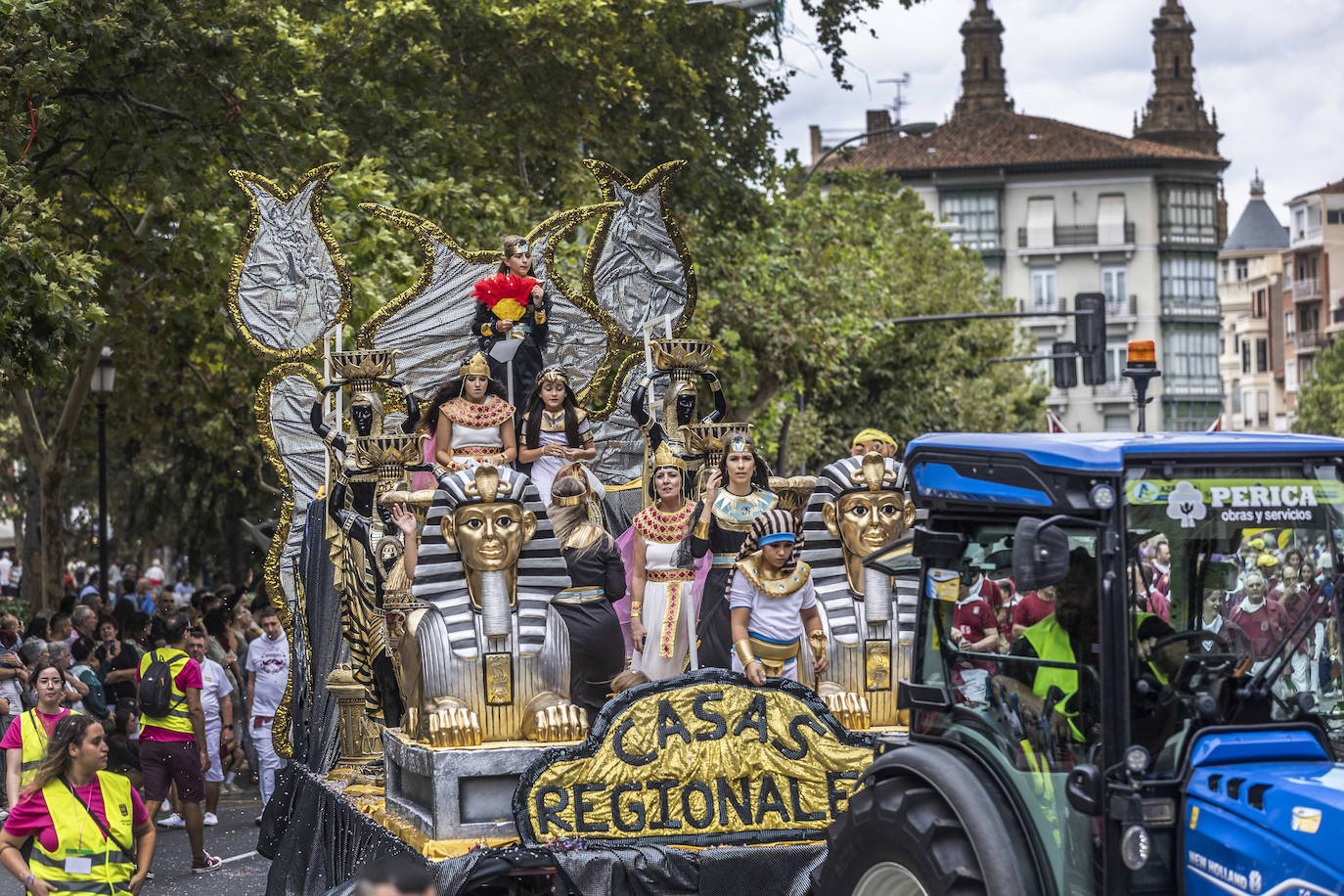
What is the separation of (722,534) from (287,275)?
4.45 meters

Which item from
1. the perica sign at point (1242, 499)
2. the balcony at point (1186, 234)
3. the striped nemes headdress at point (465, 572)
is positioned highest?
the balcony at point (1186, 234)

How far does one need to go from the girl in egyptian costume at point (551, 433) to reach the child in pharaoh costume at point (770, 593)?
2.58 meters

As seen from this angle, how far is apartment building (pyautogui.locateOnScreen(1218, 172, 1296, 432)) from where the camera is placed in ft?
317

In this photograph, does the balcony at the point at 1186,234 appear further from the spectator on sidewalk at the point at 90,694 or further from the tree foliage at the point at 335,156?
the spectator on sidewalk at the point at 90,694

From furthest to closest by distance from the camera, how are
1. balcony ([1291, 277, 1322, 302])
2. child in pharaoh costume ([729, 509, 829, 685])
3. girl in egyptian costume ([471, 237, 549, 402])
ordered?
balcony ([1291, 277, 1322, 302]), girl in egyptian costume ([471, 237, 549, 402]), child in pharaoh costume ([729, 509, 829, 685])

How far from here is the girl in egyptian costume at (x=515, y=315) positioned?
1238 centimetres

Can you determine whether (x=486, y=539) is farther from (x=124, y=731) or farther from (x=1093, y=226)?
(x=1093, y=226)

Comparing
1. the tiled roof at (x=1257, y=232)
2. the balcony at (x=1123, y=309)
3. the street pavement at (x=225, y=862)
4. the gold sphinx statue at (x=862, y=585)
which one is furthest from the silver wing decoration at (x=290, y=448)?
the tiled roof at (x=1257, y=232)

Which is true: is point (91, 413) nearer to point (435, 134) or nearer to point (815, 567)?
point (435, 134)

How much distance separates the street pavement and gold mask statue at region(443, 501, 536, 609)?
13.4 feet

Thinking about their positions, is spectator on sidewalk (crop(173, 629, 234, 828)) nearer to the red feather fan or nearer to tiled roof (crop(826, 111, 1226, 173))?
the red feather fan

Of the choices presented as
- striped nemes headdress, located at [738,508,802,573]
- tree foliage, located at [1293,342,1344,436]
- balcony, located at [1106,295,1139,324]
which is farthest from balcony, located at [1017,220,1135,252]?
striped nemes headdress, located at [738,508,802,573]

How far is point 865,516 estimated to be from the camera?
389 inches

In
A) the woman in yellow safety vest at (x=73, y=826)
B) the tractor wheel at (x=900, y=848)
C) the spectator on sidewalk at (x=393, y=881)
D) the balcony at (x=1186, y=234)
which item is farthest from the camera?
the balcony at (x=1186, y=234)
